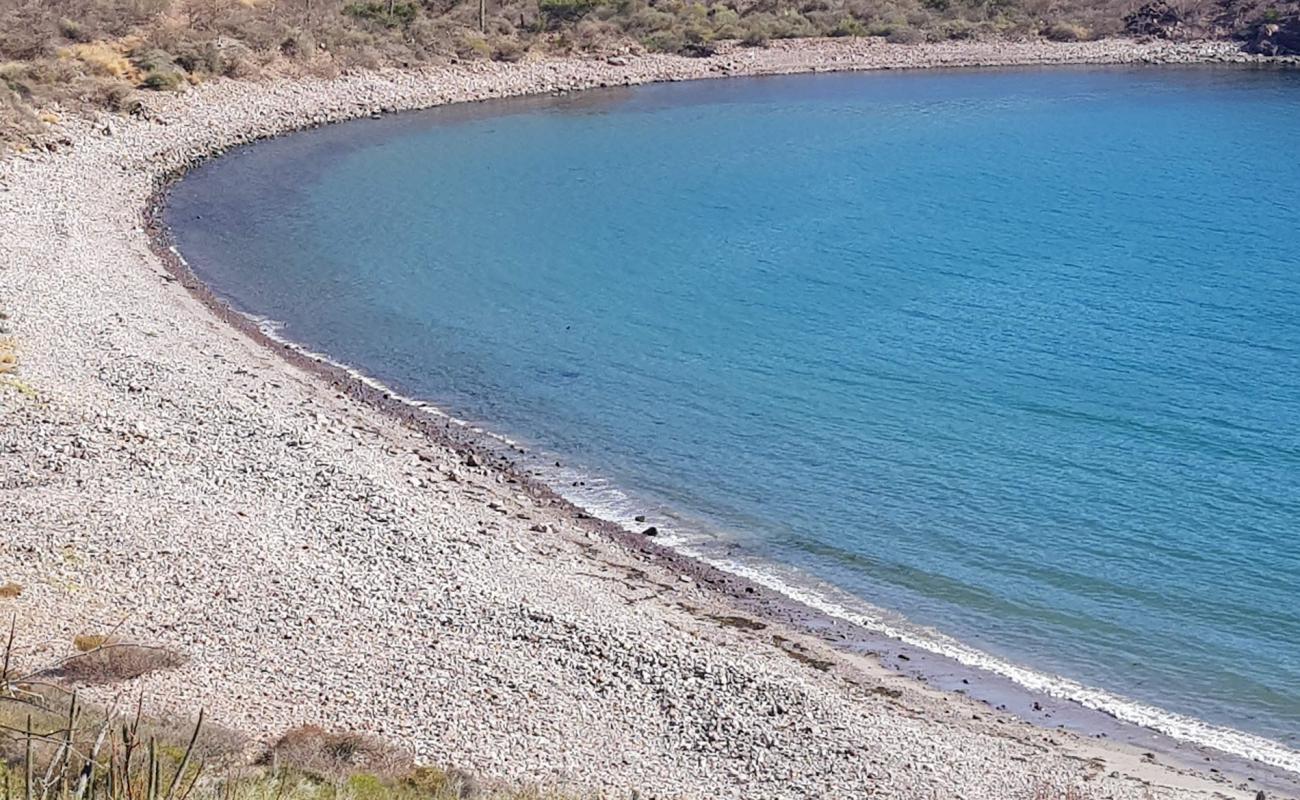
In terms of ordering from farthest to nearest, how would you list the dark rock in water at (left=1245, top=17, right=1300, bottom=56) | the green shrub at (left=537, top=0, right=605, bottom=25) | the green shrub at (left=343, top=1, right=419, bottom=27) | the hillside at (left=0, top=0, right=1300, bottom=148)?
the dark rock in water at (left=1245, top=17, right=1300, bottom=56), the green shrub at (left=537, top=0, right=605, bottom=25), the green shrub at (left=343, top=1, right=419, bottom=27), the hillside at (left=0, top=0, right=1300, bottom=148)

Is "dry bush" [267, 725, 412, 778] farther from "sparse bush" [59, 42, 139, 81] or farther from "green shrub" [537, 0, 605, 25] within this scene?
"green shrub" [537, 0, 605, 25]

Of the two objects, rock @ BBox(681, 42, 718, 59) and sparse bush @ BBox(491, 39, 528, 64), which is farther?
rock @ BBox(681, 42, 718, 59)

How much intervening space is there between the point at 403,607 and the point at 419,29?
5850 centimetres

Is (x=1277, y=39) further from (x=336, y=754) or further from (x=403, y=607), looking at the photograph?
(x=336, y=754)

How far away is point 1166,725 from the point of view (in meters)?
18.8

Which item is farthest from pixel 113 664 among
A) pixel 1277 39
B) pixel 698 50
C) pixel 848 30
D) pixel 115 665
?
pixel 1277 39

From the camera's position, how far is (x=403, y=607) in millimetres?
19547

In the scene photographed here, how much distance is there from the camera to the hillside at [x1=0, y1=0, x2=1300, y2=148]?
56.3 m

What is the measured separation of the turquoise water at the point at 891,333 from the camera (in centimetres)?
2277

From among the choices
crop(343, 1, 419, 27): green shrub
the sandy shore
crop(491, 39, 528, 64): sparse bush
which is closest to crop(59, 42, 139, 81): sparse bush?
crop(343, 1, 419, 27): green shrub

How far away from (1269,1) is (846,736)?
84.1m

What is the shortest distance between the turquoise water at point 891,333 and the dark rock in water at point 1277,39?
21.1m

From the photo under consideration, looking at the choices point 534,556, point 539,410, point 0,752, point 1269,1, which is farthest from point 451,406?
point 1269,1

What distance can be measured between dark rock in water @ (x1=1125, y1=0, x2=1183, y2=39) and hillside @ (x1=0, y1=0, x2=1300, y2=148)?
92mm
